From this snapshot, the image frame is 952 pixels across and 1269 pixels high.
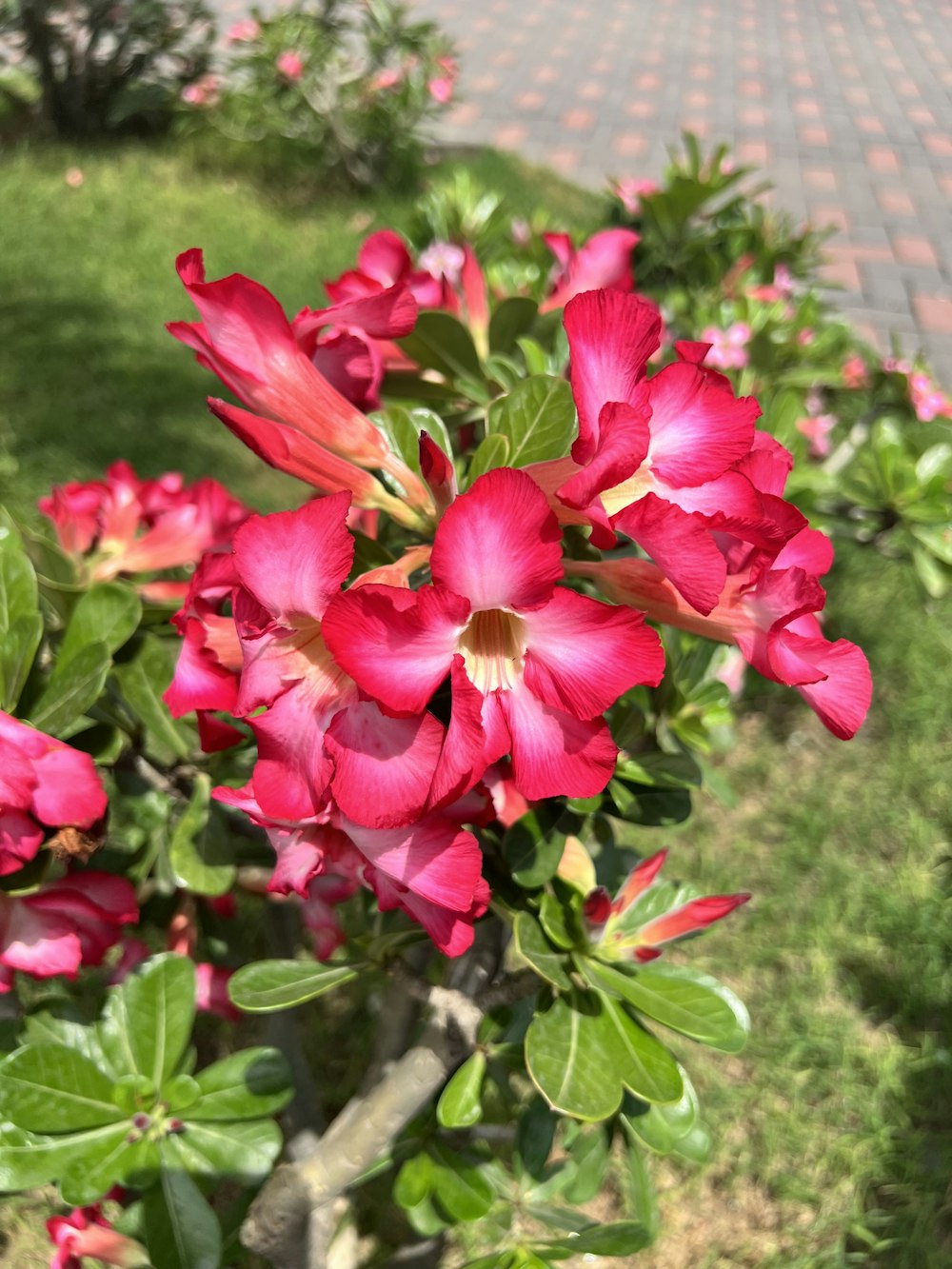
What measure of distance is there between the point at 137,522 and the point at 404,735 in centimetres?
74

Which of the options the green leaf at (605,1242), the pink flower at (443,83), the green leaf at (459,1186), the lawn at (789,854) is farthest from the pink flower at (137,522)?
the pink flower at (443,83)

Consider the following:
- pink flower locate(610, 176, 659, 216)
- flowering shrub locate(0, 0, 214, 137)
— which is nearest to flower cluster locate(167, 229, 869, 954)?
pink flower locate(610, 176, 659, 216)

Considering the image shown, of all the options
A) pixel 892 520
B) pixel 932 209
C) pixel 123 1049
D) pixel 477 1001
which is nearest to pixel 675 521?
pixel 477 1001

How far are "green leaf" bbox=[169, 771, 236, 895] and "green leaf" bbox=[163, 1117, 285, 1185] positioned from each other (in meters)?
0.22

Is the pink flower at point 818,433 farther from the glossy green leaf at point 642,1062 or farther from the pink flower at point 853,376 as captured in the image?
the glossy green leaf at point 642,1062

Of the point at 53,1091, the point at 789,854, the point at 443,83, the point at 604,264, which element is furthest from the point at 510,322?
the point at 443,83

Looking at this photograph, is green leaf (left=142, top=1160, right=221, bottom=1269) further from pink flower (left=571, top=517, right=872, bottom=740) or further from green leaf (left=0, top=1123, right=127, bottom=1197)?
pink flower (left=571, top=517, right=872, bottom=740)

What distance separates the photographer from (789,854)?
2.34 meters

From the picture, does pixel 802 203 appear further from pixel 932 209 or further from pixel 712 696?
pixel 712 696

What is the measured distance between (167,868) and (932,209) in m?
6.12

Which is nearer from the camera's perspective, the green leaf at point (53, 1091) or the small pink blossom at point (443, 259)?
the green leaf at point (53, 1091)

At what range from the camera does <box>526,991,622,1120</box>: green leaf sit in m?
0.72

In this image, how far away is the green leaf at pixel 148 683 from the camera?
3.14 ft

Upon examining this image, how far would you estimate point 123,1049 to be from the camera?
91cm
